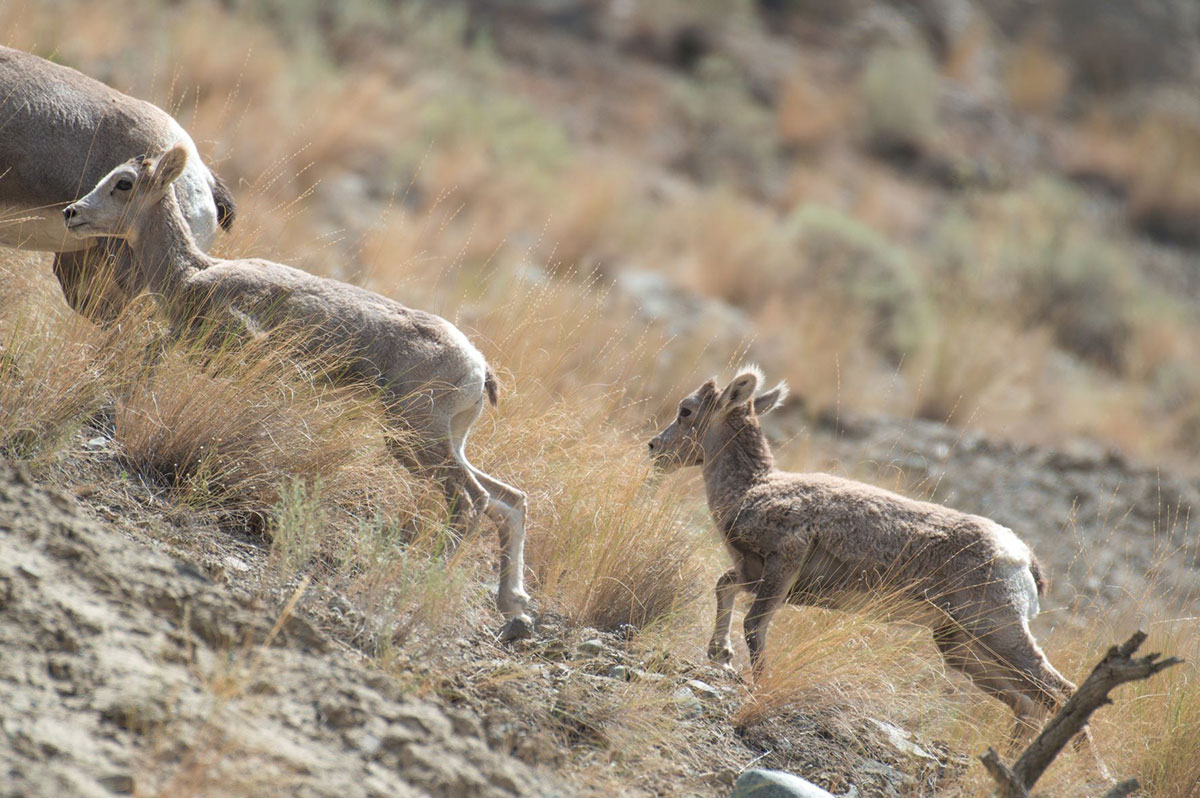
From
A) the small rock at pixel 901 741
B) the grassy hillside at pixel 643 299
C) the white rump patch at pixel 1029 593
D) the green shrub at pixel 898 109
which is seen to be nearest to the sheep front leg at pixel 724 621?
the grassy hillside at pixel 643 299

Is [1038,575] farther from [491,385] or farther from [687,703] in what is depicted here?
[491,385]

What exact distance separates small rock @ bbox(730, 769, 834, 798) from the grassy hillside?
0.79 ft

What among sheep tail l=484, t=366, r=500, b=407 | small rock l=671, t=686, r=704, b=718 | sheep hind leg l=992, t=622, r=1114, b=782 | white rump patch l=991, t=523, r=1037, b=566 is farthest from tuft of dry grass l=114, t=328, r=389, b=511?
sheep hind leg l=992, t=622, r=1114, b=782

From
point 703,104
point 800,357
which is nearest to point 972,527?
point 800,357

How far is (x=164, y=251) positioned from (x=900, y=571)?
3746 mm

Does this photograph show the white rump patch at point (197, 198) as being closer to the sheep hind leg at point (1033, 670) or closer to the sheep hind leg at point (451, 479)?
the sheep hind leg at point (451, 479)

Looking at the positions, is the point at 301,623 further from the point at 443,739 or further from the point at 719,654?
the point at 719,654

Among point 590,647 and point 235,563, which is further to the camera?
point 590,647

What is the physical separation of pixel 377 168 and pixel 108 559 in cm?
1155

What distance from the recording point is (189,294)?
5.70m

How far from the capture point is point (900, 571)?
5.59 m

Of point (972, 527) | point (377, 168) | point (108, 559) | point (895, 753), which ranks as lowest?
point (377, 168)

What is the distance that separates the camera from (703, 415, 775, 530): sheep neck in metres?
6.17

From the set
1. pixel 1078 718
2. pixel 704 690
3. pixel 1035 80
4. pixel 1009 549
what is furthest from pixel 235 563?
pixel 1035 80
